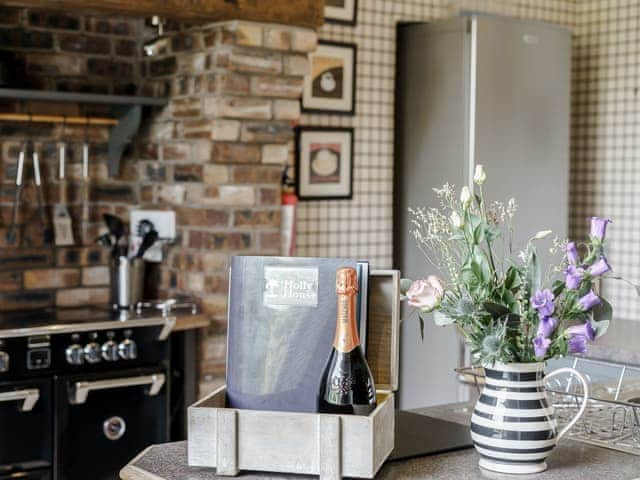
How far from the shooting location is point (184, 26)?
3.54 meters

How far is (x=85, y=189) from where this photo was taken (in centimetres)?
366

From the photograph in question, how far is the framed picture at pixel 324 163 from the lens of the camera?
402 centimetres

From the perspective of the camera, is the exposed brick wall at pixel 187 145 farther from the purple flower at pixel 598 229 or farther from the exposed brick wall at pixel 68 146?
the purple flower at pixel 598 229

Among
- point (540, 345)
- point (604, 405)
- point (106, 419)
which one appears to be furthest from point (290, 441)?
point (106, 419)

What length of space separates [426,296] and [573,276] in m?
0.24

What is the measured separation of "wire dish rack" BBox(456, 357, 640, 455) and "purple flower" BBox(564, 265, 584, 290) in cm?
32

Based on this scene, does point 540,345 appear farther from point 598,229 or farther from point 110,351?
point 110,351

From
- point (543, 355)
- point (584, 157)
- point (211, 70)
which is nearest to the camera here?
point (543, 355)

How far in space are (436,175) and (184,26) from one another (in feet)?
3.87

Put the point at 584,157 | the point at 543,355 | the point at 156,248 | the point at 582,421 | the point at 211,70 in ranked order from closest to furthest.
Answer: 1. the point at 543,355
2. the point at 582,421
3. the point at 211,70
4. the point at 156,248
5. the point at 584,157

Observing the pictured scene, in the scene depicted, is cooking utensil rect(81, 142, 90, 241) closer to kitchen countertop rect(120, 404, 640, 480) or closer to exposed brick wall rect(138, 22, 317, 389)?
exposed brick wall rect(138, 22, 317, 389)

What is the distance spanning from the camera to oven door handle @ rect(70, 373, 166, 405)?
10.3 feet

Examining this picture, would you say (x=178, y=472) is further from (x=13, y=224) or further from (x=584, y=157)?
(x=584, y=157)

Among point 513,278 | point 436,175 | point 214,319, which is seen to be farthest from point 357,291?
point 436,175
